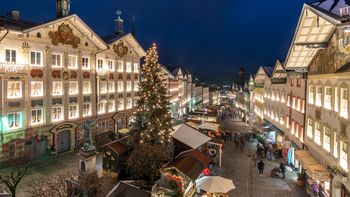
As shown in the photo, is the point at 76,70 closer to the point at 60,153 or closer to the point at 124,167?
the point at 60,153

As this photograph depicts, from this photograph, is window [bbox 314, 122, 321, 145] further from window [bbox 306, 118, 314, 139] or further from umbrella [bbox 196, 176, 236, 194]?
umbrella [bbox 196, 176, 236, 194]

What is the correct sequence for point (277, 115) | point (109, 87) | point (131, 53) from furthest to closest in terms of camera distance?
point (131, 53), point (109, 87), point (277, 115)

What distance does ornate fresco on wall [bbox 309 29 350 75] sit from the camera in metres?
14.9

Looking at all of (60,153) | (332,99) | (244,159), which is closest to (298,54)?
(332,99)

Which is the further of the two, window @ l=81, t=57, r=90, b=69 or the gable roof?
window @ l=81, t=57, r=90, b=69

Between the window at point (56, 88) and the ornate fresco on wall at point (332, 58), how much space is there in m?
25.8

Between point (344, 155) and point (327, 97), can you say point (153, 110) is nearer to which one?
point (327, 97)

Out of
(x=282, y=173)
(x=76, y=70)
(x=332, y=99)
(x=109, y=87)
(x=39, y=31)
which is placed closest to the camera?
(x=332, y=99)

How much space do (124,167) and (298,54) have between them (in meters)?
17.4

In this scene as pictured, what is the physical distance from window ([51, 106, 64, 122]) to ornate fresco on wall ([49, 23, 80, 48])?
7277 mm

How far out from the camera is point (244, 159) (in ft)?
94.0

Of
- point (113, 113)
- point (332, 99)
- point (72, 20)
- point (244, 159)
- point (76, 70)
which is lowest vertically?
point (244, 159)

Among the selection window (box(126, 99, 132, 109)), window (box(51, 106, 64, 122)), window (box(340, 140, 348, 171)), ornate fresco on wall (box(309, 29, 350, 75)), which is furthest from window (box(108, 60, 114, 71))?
window (box(340, 140, 348, 171))

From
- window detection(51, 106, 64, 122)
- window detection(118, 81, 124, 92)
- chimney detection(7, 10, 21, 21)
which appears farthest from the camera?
Answer: window detection(118, 81, 124, 92)
